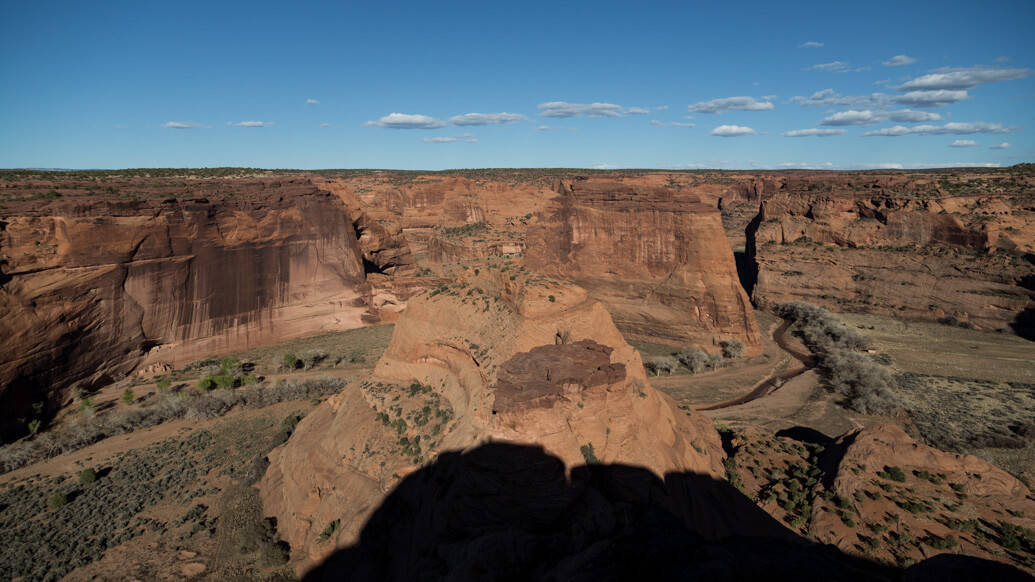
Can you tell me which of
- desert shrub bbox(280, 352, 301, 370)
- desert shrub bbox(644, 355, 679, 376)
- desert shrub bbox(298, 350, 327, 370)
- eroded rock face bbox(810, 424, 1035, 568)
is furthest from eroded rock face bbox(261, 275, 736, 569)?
desert shrub bbox(298, 350, 327, 370)

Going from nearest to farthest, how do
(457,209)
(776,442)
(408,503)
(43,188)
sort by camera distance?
1. (408,503)
2. (776,442)
3. (43,188)
4. (457,209)

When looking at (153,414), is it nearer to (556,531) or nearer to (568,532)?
(556,531)

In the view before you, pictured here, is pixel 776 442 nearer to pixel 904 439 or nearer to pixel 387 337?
pixel 904 439

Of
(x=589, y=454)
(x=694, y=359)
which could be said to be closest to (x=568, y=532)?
(x=589, y=454)

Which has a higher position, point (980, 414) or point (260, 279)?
point (260, 279)

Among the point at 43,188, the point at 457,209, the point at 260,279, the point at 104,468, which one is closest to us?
the point at 104,468

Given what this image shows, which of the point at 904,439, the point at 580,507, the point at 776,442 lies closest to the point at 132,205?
the point at 580,507

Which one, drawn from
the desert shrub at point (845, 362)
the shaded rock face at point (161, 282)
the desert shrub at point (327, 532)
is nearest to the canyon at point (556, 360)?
the desert shrub at point (327, 532)
